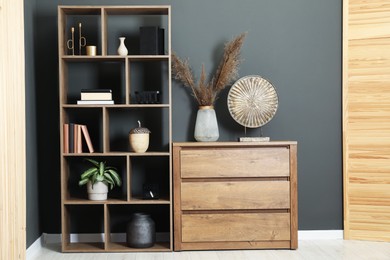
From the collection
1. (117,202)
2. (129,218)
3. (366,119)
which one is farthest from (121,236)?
(366,119)

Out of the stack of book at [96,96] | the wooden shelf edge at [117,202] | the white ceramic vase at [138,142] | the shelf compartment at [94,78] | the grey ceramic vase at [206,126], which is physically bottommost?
the wooden shelf edge at [117,202]

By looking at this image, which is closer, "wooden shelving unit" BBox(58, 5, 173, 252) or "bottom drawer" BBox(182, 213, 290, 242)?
"bottom drawer" BBox(182, 213, 290, 242)

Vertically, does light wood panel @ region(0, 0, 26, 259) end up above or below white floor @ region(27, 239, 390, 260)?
above

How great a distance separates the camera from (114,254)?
12.9ft

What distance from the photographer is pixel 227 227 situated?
13.0 feet

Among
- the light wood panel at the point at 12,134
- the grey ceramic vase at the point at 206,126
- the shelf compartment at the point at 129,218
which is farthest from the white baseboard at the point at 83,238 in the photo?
the light wood panel at the point at 12,134

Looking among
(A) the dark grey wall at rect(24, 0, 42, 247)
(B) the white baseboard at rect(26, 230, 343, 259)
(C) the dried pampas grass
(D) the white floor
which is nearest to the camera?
(D) the white floor

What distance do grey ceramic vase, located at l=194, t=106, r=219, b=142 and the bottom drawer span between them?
0.57 meters

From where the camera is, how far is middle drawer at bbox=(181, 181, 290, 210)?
3965mm

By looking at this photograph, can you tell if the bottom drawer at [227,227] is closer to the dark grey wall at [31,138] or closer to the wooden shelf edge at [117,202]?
the wooden shelf edge at [117,202]

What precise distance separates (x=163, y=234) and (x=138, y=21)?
164 centimetres

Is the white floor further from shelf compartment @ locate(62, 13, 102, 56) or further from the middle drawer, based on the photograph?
shelf compartment @ locate(62, 13, 102, 56)

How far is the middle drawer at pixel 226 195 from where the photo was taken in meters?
3.96

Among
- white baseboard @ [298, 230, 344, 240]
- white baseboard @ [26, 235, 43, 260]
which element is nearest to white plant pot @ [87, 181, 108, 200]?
Result: white baseboard @ [26, 235, 43, 260]
